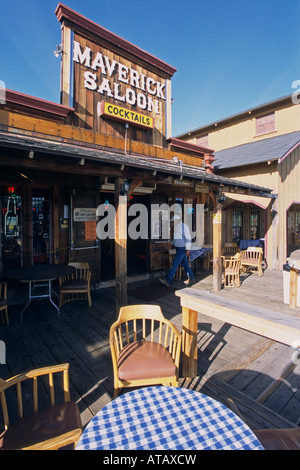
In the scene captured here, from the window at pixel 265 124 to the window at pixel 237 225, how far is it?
15.9 ft

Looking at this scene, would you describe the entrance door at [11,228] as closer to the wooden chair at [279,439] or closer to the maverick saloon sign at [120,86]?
the maverick saloon sign at [120,86]

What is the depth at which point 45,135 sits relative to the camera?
213 inches

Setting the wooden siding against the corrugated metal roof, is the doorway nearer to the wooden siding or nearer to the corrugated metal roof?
the corrugated metal roof

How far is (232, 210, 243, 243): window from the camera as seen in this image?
12023 mm

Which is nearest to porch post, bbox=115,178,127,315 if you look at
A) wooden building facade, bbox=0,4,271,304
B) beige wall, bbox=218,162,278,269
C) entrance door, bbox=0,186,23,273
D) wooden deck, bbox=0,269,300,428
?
wooden building facade, bbox=0,4,271,304

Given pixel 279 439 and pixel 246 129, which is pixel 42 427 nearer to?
pixel 279 439

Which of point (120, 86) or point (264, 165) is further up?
point (120, 86)

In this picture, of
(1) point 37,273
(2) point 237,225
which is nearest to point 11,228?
(1) point 37,273

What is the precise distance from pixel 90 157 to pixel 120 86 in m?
4.32

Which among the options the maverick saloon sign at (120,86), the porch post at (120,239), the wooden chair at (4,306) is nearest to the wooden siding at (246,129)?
the maverick saloon sign at (120,86)

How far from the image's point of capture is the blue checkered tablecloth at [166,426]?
3.98 ft

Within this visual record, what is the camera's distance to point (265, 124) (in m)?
13.1
